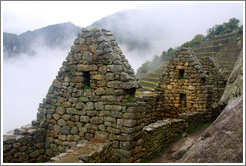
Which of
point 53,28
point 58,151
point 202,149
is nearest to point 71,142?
point 58,151

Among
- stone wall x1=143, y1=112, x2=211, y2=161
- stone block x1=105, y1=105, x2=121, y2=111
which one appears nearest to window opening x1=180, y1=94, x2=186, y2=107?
stone wall x1=143, y1=112, x2=211, y2=161

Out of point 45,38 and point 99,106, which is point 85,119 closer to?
point 99,106

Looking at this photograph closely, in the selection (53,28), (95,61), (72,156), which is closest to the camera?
(72,156)

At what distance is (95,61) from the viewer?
679 centimetres

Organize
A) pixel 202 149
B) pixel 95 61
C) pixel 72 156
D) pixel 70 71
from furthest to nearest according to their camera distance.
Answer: pixel 70 71 < pixel 95 61 < pixel 72 156 < pixel 202 149

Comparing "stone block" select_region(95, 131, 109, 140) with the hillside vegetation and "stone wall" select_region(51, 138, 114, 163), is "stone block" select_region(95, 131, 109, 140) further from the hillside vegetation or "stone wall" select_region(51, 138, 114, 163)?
the hillside vegetation

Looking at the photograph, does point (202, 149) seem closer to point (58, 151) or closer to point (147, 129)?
point (147, 129)

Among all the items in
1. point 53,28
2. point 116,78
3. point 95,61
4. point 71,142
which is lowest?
point 71,142

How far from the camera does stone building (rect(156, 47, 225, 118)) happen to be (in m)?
11.8

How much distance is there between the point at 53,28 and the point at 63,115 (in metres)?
5.96

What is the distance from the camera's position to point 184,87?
1205cm

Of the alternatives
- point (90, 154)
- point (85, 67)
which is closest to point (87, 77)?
point (85, 67)

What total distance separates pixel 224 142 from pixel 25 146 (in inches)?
220

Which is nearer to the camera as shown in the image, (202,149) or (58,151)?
(202,149)
